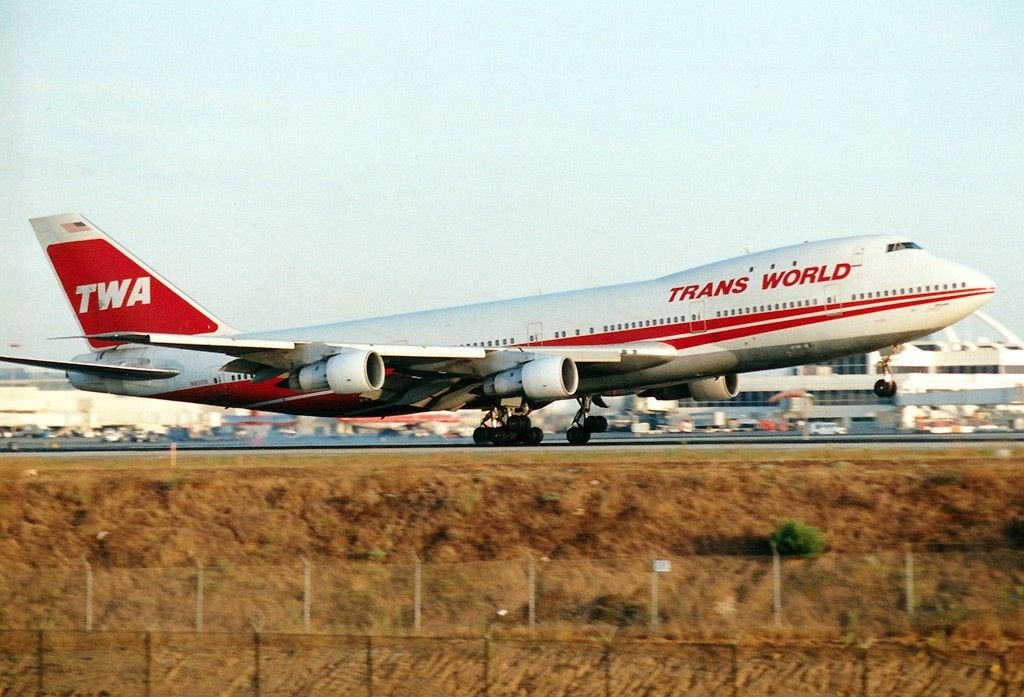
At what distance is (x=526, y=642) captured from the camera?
1998cm

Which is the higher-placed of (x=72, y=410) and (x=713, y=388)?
(x=72, y=410)

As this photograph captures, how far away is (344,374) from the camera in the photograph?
36.6 m

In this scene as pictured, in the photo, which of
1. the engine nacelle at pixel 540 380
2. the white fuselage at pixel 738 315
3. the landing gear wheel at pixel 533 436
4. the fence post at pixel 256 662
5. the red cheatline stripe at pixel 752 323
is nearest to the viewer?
the fence post at pixel 256 662

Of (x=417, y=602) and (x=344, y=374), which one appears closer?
(x=417, y=602)

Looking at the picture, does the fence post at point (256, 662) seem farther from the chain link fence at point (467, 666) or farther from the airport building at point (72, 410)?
the airport building at point (72, 410)

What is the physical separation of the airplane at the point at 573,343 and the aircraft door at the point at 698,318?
0.05m

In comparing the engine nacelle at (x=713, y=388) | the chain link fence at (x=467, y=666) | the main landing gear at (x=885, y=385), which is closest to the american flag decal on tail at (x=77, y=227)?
the engine nacelle at (x=713, y=388)

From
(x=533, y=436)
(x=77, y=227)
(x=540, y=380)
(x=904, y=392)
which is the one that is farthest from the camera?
(x=904, y=392)

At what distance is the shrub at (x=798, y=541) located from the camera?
2397cm

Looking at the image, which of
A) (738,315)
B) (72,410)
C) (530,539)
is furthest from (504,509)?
(72,410)

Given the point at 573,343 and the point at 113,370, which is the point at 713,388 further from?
the point at 113,370

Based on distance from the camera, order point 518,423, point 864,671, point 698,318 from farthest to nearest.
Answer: point 518,423 → point 698,318 → point 864,671

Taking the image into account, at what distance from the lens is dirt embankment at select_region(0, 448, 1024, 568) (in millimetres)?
25688

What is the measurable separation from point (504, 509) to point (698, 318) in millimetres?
14073
